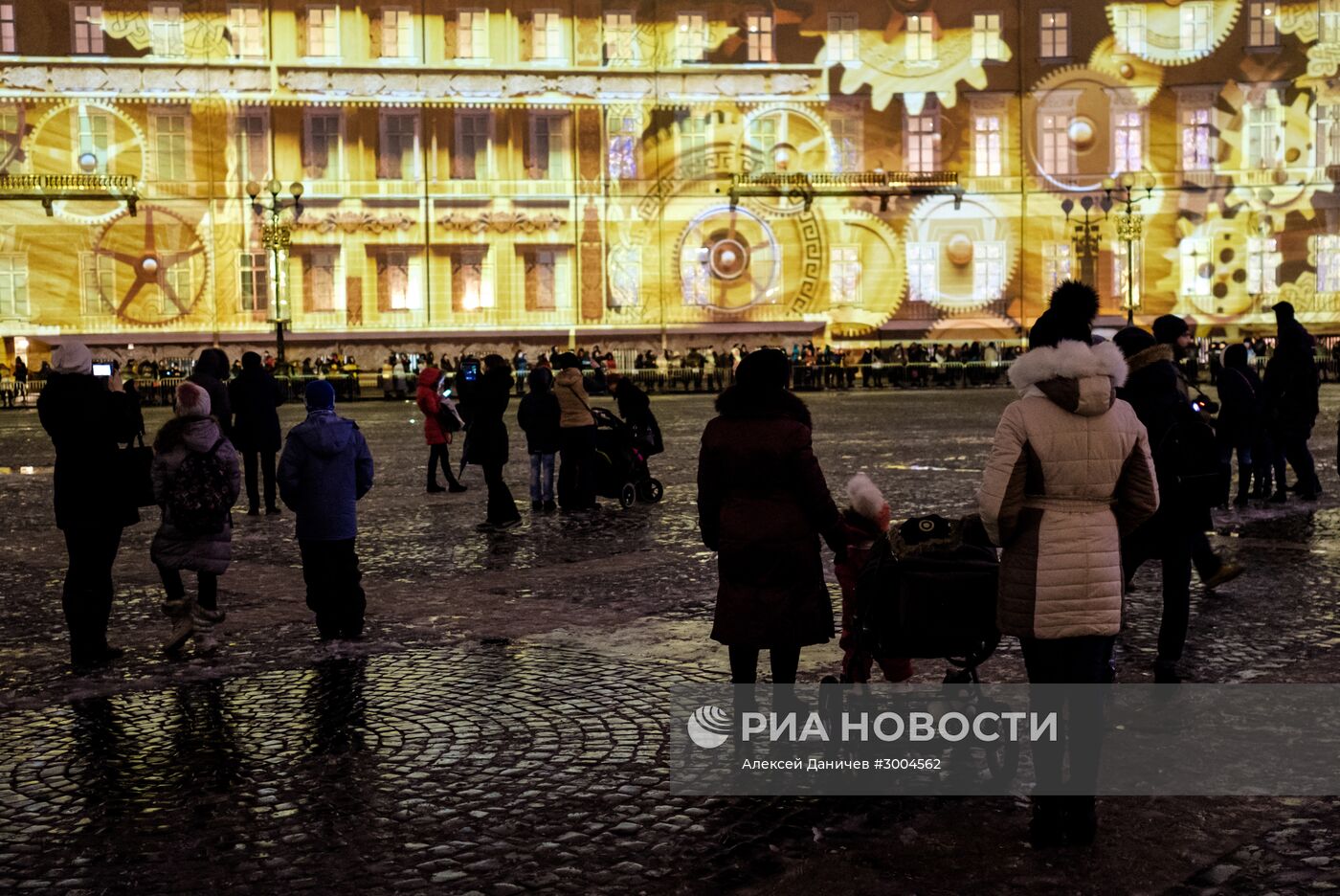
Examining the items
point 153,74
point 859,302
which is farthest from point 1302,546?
point 153,74

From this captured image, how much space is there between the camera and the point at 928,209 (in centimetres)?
4009

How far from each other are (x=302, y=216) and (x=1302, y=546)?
105ft

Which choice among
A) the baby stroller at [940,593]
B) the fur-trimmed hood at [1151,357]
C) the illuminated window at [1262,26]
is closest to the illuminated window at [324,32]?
the illuminated window at [1262,26]

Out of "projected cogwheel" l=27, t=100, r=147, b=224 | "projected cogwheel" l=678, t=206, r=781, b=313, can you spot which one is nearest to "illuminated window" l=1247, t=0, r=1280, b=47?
"projected cogwheel" l=678, t=206, r=781, b=313

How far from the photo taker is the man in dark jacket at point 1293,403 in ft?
41.1

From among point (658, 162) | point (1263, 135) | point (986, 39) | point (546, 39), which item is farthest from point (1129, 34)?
point (546, 39)

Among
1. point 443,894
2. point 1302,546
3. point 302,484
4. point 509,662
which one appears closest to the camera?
point 443,894

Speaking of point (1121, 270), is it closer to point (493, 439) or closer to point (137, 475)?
point (493, 439)

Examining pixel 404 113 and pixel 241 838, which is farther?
pixel 404 113

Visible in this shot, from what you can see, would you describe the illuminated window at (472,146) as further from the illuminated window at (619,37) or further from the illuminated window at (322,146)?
the illuminated window at (619,37)

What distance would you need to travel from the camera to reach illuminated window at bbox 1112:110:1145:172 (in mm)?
40281

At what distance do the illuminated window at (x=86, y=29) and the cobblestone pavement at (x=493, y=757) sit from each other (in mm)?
31041

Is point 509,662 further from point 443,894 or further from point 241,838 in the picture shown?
point 443,894

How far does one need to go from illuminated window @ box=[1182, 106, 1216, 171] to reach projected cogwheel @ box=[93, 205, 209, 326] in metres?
25.0
